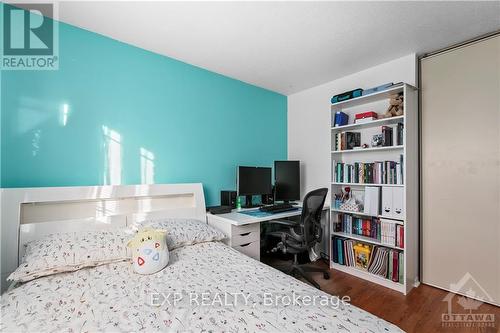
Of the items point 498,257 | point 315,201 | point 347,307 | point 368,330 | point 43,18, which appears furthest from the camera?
point 315,201

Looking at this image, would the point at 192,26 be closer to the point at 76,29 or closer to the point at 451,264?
the point at 76,29

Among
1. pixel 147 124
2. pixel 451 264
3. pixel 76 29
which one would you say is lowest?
pixel 451 264

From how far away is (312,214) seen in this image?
2484mm

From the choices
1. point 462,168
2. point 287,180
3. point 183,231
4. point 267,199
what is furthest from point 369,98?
point 183,231

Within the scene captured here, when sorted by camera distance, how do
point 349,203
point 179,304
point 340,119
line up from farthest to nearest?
point 340,119, point 349,203, point 179,304

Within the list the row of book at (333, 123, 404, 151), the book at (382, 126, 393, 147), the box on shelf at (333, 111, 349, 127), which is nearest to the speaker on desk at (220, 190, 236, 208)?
the row of book at (333, 123, 404, 151)

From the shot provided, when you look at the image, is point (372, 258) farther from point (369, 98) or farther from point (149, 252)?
point (149, 252)

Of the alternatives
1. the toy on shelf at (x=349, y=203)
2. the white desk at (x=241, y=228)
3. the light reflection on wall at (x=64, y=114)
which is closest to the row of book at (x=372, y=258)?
the toy on shelf at (x=349, y=203)

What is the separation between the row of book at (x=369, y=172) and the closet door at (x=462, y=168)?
0.39 meters

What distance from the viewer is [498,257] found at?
6.95 feet

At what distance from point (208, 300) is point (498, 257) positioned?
2.71 m

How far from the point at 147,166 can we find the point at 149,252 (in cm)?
109

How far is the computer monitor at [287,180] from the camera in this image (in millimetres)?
3406

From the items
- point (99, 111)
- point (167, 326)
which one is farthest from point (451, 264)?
point (99, 111)
